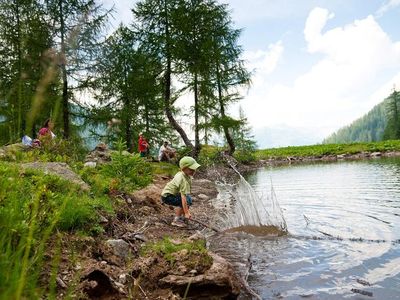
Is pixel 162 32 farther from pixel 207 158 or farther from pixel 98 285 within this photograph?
pixel 98 285

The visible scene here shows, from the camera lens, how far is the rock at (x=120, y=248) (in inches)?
206

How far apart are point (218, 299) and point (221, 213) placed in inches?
251

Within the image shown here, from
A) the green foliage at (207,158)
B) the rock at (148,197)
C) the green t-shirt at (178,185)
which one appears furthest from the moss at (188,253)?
the green foliage at (207,158)

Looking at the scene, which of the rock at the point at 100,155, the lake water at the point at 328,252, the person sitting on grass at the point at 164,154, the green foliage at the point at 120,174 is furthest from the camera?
the person sitting on grass at the point at 164,154

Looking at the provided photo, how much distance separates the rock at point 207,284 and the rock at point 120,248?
946 millimetres

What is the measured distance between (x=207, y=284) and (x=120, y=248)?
145 cm

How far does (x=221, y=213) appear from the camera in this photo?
10.8m

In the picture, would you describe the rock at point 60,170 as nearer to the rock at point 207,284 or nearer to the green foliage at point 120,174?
the green foliage at point 120,174

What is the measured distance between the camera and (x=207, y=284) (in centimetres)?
454

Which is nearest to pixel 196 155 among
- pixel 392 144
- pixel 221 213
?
pixel 221 213

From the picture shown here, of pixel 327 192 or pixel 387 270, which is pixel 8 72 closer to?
pixel 327 192

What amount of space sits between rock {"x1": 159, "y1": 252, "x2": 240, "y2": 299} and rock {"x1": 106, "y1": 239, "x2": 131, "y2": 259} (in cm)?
95

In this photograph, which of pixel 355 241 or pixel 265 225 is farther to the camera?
pixel 265 225

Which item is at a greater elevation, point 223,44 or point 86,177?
point 223,44
